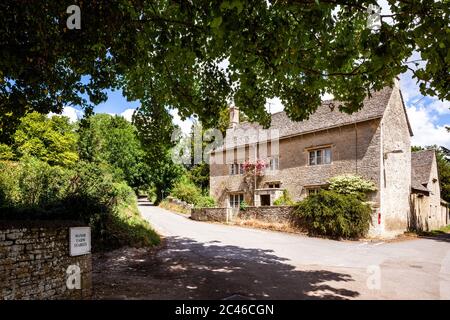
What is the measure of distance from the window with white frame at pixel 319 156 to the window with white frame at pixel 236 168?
7.42m

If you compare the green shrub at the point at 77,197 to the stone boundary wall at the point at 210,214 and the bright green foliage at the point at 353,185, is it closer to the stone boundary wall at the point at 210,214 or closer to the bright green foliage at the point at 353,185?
the stone boundary wall at the point at 210,214

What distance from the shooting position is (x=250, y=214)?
82.0 ft

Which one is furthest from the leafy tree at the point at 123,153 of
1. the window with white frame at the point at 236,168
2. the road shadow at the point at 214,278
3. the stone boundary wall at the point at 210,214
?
the road shadow at the point at 214,278

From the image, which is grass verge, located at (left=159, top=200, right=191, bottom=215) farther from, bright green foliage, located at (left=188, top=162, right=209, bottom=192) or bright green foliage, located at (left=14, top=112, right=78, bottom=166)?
bright green foliage, located at (left=14, top=112, right=78, bottom=166)

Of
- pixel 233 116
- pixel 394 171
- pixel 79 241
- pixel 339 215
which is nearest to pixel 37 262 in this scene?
pixel 79 241

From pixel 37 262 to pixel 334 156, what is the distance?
65.8ft

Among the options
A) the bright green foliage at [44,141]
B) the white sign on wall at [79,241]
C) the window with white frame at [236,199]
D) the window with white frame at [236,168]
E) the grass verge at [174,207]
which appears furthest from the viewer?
the bright green foliage at [44,141]

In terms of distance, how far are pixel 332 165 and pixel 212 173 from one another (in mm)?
14129

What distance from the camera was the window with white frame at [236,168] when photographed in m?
30.2

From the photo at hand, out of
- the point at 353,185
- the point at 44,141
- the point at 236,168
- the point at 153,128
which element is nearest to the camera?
the point at 153,128

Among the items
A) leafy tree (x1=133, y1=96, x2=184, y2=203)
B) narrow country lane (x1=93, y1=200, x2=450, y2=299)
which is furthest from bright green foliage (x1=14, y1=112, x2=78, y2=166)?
narrow country lane (x1=93, y1=200, x2=450, y2=299)

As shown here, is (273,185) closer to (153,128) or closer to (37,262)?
(153,128)
